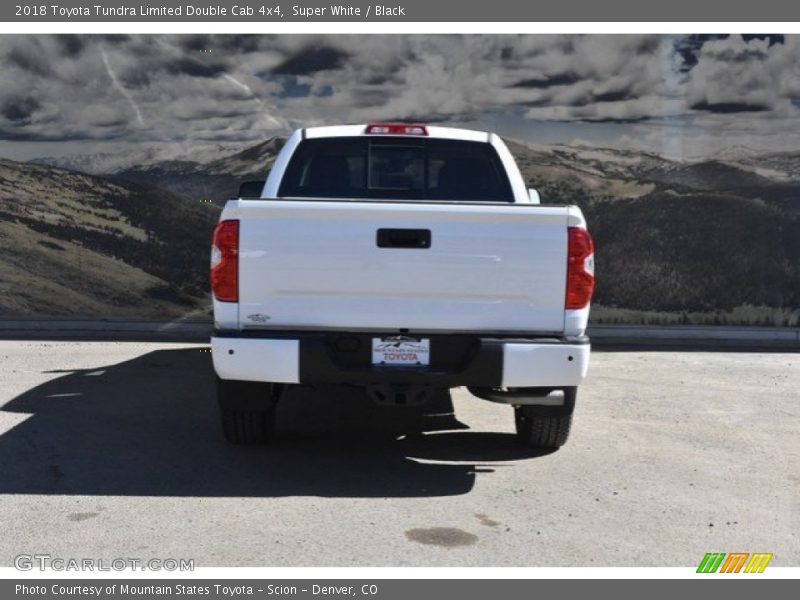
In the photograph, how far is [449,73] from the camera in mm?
11891

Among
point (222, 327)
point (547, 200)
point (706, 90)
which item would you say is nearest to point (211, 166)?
point (547, 200)

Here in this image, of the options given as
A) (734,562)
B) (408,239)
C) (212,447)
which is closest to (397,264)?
(408,239)

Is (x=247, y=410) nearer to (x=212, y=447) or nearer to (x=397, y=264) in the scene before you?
(x=212, y=447)

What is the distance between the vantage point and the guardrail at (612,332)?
39.9ft

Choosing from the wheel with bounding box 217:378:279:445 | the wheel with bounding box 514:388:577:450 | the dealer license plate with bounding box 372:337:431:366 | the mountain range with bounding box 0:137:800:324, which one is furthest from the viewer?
the mountain range with bounding box 0:137:800:324

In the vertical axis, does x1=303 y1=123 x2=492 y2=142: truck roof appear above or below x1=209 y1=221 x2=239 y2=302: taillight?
above

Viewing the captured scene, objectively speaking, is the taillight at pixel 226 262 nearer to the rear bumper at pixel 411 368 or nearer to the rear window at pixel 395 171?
the rear bumper at pixel 411 368

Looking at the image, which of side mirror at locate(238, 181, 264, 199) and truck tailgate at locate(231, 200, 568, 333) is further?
side mirror at locate(238, 181, 264, 199)

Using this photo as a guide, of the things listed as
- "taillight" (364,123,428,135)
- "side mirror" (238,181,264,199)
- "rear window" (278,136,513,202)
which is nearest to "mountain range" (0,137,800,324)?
"side mirror" (238,181,264,199)

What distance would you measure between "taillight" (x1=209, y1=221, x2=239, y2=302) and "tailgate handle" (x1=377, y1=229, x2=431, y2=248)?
32.0 inches

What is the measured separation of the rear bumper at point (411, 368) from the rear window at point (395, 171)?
1.64m

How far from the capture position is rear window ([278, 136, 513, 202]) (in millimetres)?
7617


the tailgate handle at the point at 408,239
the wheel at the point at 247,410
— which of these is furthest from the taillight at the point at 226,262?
the tailgate handle at the point at 408,239

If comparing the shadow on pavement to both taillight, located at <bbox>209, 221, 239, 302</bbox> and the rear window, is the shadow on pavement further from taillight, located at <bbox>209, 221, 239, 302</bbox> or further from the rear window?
the rear window
